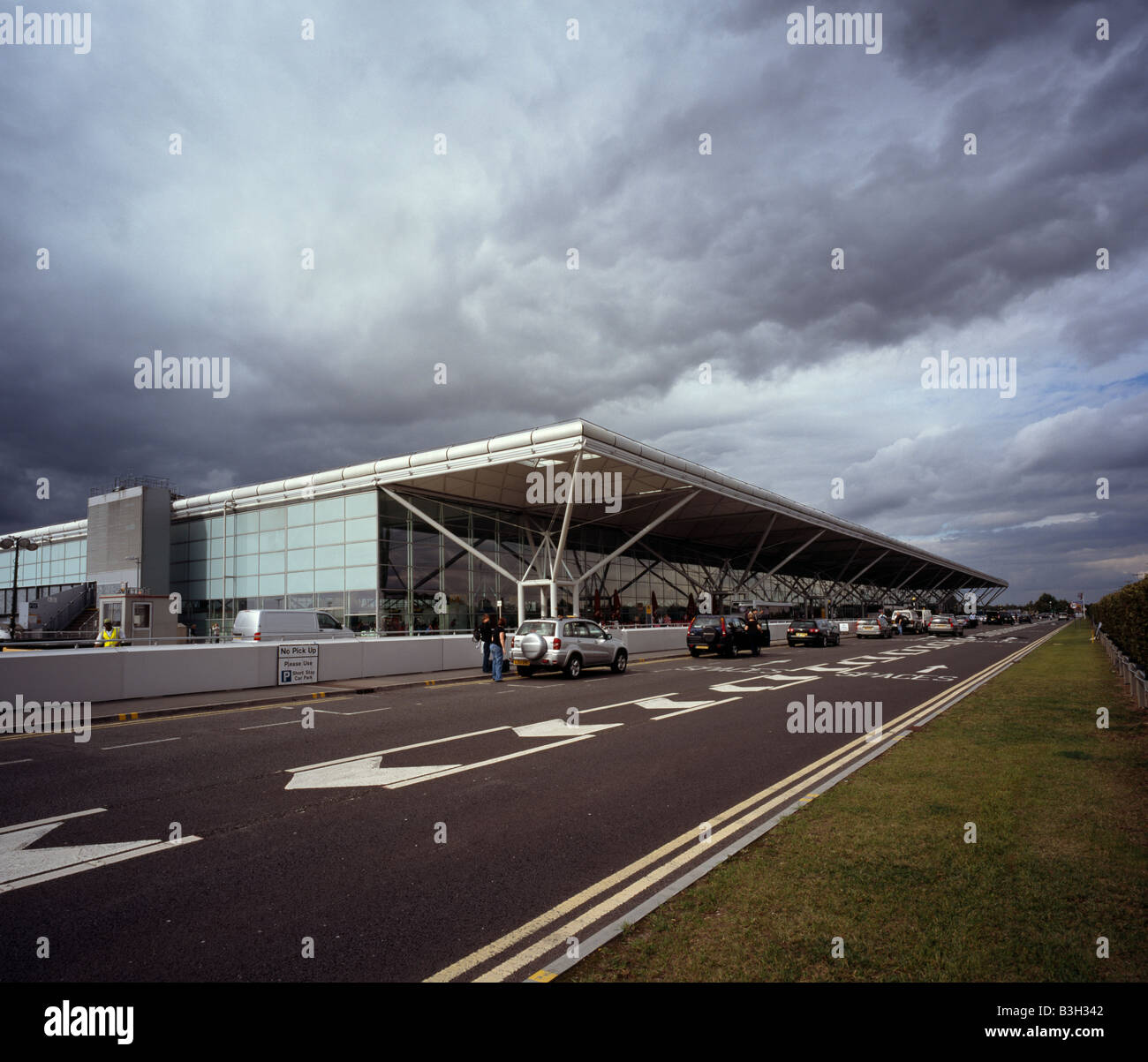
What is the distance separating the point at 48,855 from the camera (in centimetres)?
560

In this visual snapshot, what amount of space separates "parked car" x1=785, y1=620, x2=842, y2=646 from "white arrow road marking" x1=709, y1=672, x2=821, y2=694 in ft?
56.6

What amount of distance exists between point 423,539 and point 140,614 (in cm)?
1346

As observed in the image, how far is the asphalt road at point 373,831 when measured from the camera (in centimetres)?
399

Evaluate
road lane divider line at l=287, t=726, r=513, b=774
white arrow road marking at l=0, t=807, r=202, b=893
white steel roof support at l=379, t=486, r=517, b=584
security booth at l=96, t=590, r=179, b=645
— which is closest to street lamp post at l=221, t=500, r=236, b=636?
security booth at l=96, t=590, r=179, b=645

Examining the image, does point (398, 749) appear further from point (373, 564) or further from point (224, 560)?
point (224, 560)

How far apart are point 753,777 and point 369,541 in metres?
30.3

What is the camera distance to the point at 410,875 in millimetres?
5047

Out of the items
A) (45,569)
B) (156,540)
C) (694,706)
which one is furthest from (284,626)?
(45,569)

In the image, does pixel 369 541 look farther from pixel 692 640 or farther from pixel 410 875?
pixel 410 875

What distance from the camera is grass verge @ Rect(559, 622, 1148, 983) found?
3.59 m

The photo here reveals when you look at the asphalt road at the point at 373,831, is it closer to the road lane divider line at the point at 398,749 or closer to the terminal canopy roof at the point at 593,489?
the road lane divider line at the point at 398,749

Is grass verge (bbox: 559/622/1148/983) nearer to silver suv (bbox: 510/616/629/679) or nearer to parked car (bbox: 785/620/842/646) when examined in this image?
silver suv (bbox: 510/616/629/679)

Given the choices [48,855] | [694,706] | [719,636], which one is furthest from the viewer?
[719,636]
